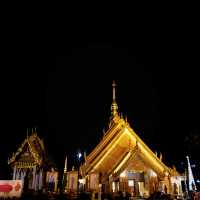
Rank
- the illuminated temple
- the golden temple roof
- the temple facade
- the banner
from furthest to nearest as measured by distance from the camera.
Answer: the temple facade
the golden temple roof
the illuminated temple
the banner

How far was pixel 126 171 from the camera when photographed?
2319cm

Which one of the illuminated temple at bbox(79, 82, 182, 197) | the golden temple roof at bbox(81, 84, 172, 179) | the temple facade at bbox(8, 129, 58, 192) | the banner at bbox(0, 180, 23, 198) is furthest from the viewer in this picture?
the temple facade at bbox(8, 129, 58, 192)

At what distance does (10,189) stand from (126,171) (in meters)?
10.3

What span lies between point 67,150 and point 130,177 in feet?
70.6

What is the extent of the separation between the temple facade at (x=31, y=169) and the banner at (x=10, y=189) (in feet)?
29.0

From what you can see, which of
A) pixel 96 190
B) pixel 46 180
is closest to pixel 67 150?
pixel 46 180

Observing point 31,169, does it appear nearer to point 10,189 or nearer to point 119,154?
point 10,189

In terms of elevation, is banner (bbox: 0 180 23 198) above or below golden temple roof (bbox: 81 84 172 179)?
below

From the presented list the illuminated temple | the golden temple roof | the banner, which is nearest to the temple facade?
the illuminated temple

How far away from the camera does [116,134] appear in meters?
27.2

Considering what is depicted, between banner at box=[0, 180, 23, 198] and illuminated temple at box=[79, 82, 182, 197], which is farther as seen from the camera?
illuminated temple at box=[79, 82, 182, 197]

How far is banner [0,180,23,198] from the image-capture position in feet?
58.7

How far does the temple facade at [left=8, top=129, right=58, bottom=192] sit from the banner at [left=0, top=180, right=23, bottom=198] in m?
8.84

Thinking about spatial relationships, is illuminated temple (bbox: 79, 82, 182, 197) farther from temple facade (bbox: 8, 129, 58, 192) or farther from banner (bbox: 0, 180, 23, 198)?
banner (bbox: 0, 180, 23, 198)
